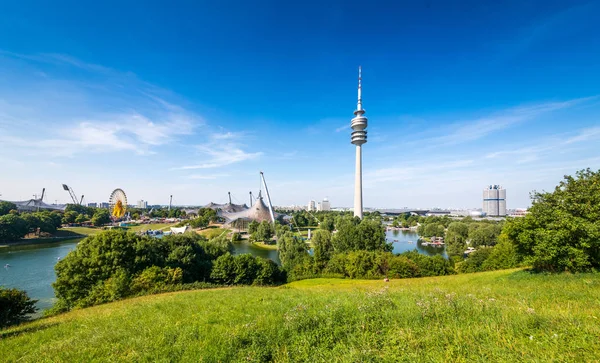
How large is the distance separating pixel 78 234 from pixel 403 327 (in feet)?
263

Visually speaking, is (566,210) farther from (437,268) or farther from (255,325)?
(255,325)

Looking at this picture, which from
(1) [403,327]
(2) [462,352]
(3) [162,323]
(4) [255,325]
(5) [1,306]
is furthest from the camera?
(5) [1,306]

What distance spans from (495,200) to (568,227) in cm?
20288

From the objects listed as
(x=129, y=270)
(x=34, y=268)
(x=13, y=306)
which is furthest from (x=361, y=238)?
(x=34, y=268)

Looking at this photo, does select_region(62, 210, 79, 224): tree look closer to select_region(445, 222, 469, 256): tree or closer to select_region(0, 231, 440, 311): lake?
select_region(0, 231, 440, 311): lake

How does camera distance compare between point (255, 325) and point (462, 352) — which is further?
point (255, 325)

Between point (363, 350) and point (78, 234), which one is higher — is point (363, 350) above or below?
above

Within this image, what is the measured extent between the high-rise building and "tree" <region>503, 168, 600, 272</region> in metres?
196

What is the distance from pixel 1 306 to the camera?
446 inches

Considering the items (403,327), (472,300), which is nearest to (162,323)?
(403,327)

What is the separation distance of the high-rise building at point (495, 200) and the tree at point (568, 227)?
196126 millimetres

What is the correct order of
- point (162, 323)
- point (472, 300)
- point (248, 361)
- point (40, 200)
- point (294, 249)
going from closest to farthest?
point (248, 361)
point (472, 300)
point (162, 323)
point (294, 249)
point (40, 200)

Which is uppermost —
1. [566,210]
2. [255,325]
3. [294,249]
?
[566,210]

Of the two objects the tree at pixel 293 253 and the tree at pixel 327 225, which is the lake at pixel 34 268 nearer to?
the tree at pixel 293 253
